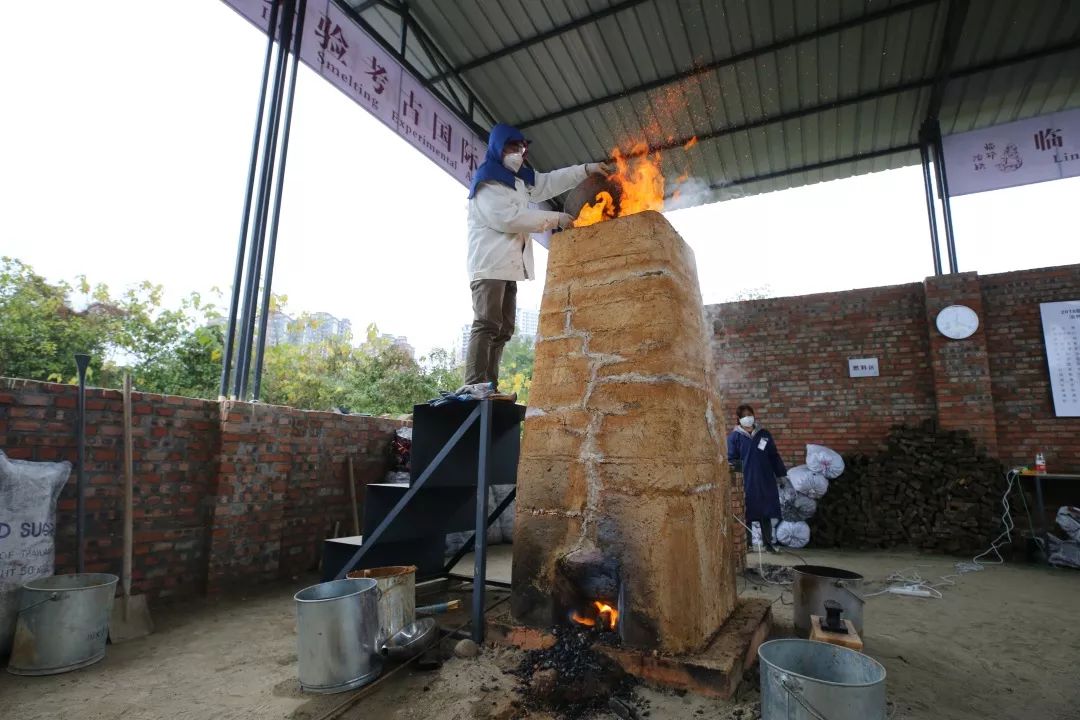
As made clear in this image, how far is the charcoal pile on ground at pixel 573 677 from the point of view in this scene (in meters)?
2.21

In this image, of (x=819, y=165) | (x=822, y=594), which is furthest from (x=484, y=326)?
(x=819, y=165)

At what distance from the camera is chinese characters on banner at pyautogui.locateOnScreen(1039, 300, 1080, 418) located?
638 centimetres

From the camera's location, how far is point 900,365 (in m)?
7.28

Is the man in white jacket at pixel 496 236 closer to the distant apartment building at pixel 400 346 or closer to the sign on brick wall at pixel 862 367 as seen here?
the sign on brick wall at pixel 862 367

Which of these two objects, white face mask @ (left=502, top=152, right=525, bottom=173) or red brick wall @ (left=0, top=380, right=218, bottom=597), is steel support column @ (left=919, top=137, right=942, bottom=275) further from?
red brick wall @ (left=0, top=380, right=218, bottom=597)

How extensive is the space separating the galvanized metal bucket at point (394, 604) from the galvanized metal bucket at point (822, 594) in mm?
2385

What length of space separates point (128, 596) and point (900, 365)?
28.5 ft

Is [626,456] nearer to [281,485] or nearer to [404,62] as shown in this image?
[281,485]

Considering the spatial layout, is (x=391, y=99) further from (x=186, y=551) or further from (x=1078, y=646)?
(x=1078, y=646)

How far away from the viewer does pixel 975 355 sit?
6.76 metres

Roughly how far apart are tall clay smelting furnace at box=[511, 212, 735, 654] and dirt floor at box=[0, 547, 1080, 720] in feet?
1.25

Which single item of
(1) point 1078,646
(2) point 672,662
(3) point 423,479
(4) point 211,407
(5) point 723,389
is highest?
(5) point 723,389

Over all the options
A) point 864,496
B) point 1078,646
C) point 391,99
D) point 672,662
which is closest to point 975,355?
point 864,496

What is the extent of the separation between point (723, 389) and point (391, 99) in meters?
6.26
